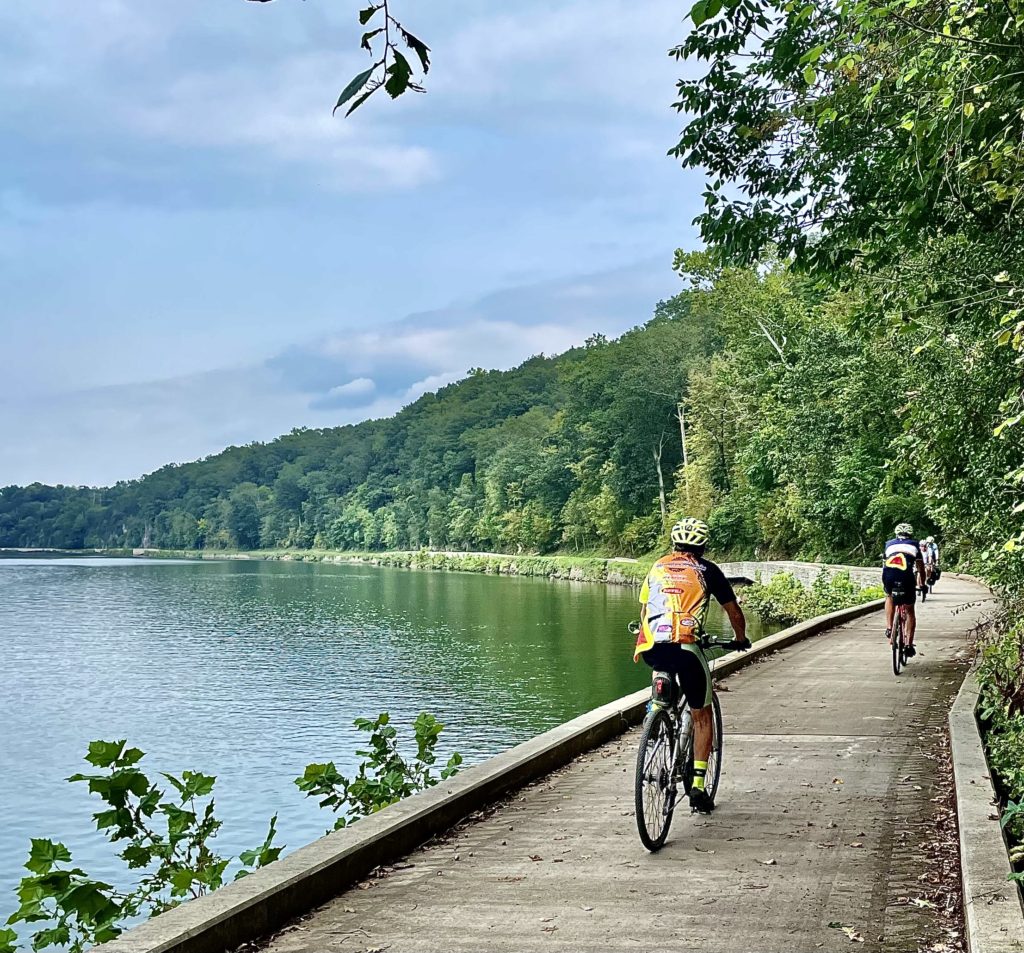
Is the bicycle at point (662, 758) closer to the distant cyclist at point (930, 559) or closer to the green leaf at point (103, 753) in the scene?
the green leaf at point (103, 753)

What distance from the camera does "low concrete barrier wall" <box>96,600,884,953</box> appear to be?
15.4ft

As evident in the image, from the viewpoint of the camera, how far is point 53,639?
36656 mm

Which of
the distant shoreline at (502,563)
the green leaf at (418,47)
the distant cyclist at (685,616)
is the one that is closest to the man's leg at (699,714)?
the distant cyclist at (685,616)

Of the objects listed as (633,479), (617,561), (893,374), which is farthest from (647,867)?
(633,479)

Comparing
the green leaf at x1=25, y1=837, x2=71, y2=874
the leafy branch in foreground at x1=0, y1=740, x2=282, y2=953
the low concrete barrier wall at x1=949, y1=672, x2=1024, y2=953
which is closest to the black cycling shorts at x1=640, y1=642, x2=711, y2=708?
the low concrete barrier wall at x1=949, y1=672, x2=1024, y2=953

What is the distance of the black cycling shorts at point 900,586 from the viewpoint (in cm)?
1403

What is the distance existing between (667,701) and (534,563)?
74331 millimetres

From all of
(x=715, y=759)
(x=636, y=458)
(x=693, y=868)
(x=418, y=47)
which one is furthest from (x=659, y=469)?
(x=418, y=47)

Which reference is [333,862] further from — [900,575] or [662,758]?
[900,575]

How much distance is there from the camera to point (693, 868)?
5.98 m

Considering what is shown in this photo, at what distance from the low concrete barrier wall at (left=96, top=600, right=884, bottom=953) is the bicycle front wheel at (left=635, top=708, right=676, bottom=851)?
127cm

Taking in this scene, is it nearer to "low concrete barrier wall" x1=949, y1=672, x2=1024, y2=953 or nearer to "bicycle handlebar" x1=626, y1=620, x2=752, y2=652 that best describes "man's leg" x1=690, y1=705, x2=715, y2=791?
"bicycle handlebar" x1=626, y1=620, x2=752, y2=652

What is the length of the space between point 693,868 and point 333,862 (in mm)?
1802

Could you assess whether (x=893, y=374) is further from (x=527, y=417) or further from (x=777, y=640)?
(x=527, y=417)
